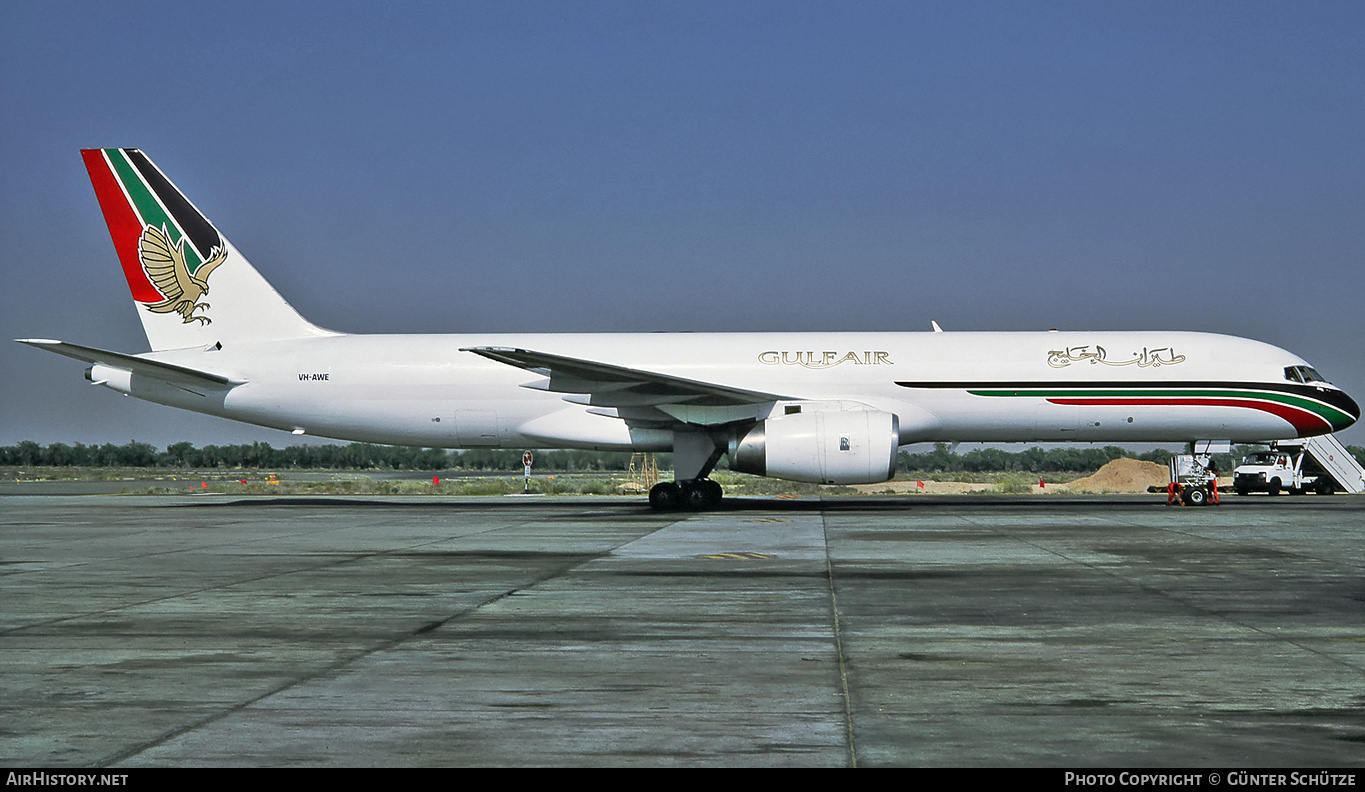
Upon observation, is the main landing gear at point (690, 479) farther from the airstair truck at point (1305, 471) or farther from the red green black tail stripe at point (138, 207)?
the airstair truck at point (1305, 471)

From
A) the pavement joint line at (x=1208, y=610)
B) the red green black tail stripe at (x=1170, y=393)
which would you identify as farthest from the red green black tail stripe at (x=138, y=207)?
the pavement joint line at (x=1208, y=610)

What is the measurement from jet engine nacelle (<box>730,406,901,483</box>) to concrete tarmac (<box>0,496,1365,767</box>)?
5.95 metres

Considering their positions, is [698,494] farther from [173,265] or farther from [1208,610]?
[1208,610]

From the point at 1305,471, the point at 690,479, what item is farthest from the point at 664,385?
the point at 1305,471

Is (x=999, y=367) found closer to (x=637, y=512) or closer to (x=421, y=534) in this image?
(x=637, y=512)

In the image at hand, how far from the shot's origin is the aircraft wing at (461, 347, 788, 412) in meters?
20.2

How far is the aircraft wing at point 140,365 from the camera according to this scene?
2097cm

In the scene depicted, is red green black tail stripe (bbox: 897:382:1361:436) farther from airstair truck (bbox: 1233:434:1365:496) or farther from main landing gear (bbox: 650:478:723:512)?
airstair truck (bbox: 1233:434:1365:496)

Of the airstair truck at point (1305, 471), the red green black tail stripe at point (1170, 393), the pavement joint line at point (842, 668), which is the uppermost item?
the red green black tail stripe at point (1170, 393)

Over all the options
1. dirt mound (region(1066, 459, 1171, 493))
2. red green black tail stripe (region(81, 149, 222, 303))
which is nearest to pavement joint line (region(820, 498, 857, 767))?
red green black tail stripe (region(81, 149, 222, 303))

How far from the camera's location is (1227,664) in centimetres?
636

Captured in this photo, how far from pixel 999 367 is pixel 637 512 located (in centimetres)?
756

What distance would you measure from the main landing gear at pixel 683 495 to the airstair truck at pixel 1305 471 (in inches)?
667

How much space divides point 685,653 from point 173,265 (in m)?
21.5
